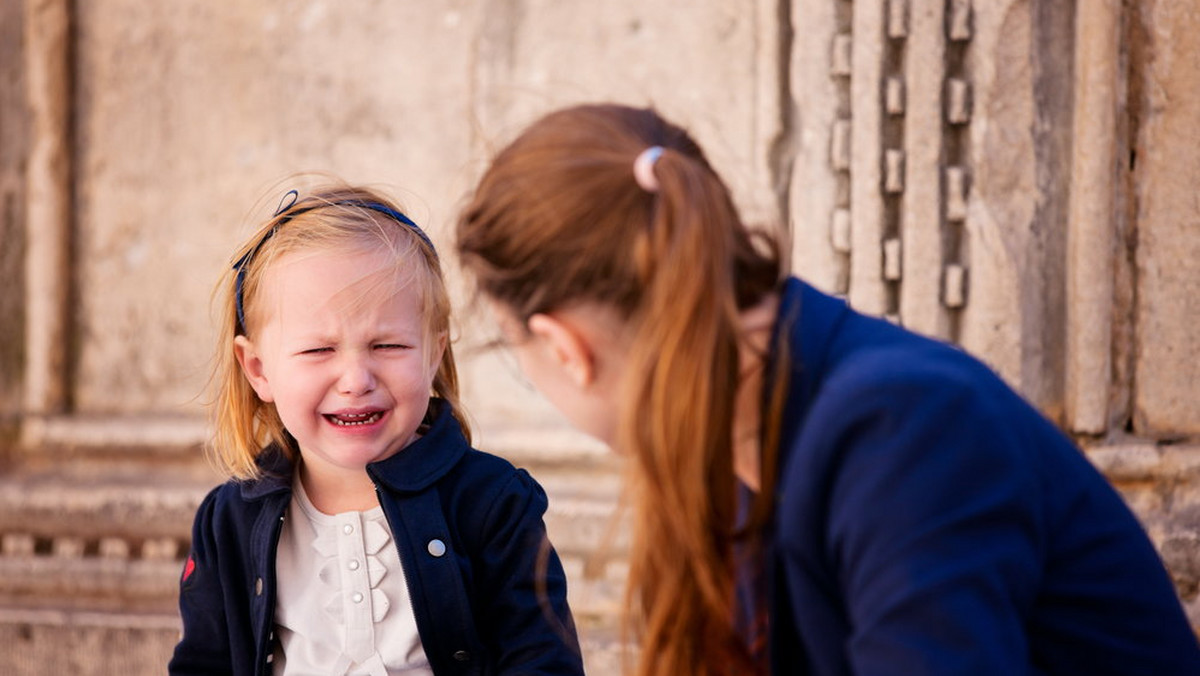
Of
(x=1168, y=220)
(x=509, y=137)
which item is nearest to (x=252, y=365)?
(x=509, y=137)

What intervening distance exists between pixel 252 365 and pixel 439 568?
399 millimetres

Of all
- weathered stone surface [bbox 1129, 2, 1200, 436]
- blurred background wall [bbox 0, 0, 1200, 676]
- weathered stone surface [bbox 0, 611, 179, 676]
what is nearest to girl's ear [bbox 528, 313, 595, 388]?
blurred background wall [bbox 0, 0, 1200, 676]

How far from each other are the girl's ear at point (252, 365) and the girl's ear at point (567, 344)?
0.65 m

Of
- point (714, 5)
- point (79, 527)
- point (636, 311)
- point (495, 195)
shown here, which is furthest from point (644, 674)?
point (79, 527)

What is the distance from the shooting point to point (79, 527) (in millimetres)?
2867

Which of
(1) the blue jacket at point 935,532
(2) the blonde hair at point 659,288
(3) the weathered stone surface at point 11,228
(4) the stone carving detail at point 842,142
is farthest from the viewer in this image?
(3) the weathered stone surface at point 11,228

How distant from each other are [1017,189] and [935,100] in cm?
24

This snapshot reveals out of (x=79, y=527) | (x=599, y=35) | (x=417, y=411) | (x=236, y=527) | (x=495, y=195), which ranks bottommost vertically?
(x=79, y=527)

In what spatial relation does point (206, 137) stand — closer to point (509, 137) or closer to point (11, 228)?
point (11, 228)

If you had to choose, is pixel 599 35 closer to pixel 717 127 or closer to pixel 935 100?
pixel 717 127

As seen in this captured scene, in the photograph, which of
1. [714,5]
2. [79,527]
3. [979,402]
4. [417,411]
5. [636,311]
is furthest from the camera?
[79,527]

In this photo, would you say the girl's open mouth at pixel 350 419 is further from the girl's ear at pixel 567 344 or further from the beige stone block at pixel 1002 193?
the beige stone block at pixel 1002 193

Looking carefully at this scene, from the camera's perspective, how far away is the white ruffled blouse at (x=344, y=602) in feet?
5.14

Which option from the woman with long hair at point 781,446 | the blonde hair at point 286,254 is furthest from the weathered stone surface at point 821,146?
the woman with long hair at point 781,446
